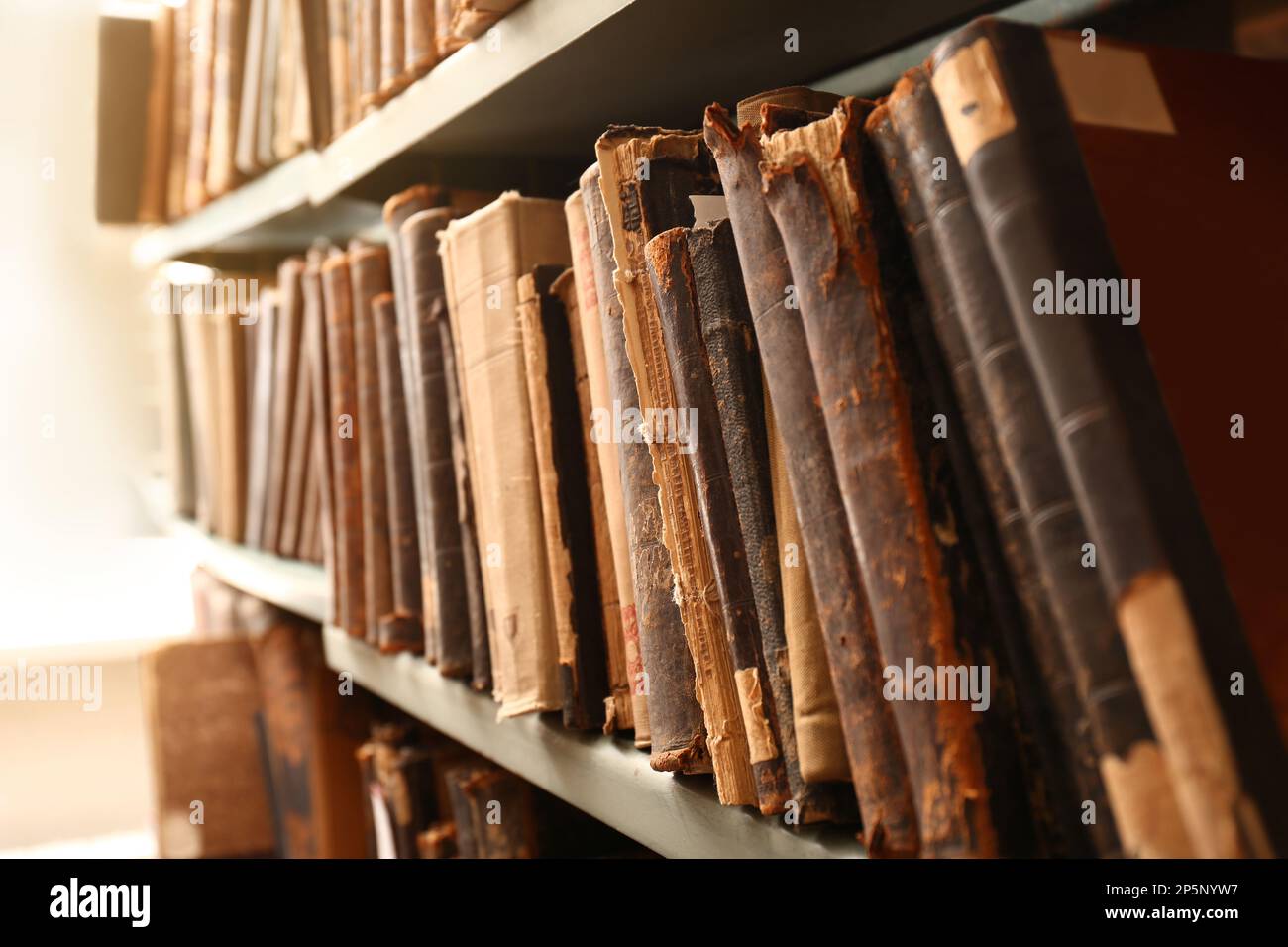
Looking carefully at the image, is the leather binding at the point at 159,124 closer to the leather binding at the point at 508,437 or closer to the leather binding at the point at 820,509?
the leather binding at the point at 508,437

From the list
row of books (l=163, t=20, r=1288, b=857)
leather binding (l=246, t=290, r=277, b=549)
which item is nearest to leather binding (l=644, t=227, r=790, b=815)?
row of books (l=163, t=20, r=1288, b=857)

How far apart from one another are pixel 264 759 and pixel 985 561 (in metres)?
1.49

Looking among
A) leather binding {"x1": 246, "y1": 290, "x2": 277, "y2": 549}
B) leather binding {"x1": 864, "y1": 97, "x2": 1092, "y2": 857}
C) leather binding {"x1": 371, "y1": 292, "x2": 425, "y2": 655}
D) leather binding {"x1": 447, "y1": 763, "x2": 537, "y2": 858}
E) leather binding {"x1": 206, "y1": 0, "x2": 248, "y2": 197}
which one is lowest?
A: leather binding {"x1": 447, "y1": 763, "x2": 537, "y2": 858}

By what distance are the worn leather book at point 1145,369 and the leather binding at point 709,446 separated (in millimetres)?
168

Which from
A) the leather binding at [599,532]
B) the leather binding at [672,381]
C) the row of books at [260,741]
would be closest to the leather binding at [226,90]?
the row of books at [260,741]

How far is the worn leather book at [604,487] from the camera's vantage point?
632 mm

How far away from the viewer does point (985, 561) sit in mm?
402

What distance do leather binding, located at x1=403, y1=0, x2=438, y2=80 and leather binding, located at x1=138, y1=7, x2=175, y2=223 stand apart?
1.08 m

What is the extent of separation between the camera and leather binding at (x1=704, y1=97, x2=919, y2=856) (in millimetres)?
420

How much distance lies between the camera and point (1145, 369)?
1.22ft

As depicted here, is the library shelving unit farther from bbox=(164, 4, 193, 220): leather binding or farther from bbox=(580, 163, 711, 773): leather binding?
bbox=(164, 4, 193, 220): leather binding

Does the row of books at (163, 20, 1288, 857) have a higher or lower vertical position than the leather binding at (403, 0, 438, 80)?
lower
